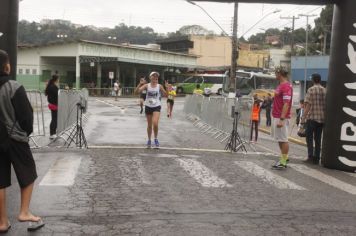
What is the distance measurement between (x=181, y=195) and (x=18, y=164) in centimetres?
272

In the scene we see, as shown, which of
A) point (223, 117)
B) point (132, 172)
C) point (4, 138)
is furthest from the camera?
point (223, 117)

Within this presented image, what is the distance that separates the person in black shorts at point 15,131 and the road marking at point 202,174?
3.42 metres

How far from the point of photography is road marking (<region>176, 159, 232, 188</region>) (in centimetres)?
836

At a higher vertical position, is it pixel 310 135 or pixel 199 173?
pixel 310 135

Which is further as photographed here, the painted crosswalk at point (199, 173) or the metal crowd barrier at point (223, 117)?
the metal crowd barrier at point (223, 117)

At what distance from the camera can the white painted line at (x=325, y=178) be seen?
8.63m

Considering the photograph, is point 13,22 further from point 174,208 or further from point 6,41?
point 174,208

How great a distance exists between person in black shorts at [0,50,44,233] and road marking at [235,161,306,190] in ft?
14.0

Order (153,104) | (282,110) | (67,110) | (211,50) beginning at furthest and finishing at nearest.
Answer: (211,50) < (67,110) < (153,104) < (282,110)

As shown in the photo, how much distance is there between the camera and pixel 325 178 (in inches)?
376

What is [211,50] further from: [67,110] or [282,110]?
[282,110]

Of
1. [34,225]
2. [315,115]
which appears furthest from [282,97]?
[34,225]

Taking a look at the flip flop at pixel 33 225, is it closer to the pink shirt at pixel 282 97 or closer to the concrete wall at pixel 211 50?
the pink shirt at pixel 282 97

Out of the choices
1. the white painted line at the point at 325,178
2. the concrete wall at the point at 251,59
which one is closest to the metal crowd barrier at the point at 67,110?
the white painted line at the point at 325,178
